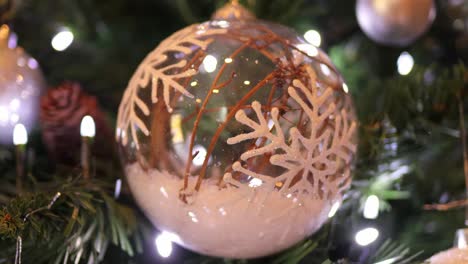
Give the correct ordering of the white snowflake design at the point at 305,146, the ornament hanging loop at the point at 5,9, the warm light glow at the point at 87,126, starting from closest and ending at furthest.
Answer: the white snowflake design at the point at 305,146 < the warm light glow at the point at 87,126 < the ornament hanging loop at the point at 5,9

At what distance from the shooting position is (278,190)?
1.24 ft

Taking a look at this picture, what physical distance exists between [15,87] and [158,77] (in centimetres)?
20

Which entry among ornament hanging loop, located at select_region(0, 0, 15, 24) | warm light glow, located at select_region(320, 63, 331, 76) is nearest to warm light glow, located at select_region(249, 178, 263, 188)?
A: warm light glow, located at select_region(320, 63, 331, 76)

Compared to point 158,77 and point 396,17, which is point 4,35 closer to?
point 158,77

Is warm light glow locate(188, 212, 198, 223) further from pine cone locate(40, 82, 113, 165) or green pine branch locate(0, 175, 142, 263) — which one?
pine cone locate(40, 82, 113, 165)

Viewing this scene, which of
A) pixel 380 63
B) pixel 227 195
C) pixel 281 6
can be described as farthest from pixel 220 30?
pixel 380 63

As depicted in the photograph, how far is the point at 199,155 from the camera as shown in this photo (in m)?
0.38

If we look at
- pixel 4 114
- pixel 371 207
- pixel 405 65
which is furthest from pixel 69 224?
pixel 405 65

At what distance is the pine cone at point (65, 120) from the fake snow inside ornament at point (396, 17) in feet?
1.03

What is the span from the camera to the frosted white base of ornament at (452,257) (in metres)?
0.39

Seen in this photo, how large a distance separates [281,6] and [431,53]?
0.29 m

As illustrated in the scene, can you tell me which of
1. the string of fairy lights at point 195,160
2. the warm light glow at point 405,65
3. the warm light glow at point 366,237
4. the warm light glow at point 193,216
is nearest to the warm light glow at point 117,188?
the string of fairy lights at point 195,160

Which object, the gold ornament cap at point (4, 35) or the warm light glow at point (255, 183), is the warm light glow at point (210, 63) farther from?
the gold ornament cap at point (4, 35)

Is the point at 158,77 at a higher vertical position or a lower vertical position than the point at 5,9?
lower
